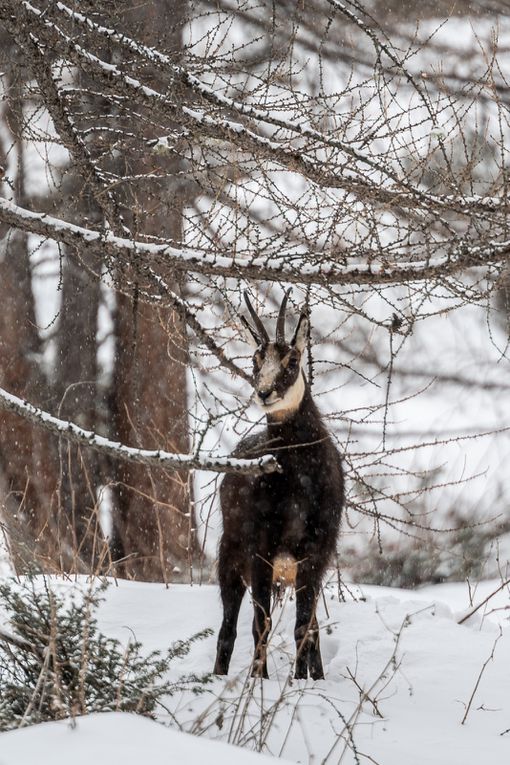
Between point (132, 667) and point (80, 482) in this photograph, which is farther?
point (80, 482)

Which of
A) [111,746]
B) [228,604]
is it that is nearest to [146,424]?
[228,604]

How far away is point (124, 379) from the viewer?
42.4 feet

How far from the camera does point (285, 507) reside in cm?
635

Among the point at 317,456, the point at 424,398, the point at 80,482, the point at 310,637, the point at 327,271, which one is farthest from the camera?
the point at 424,398

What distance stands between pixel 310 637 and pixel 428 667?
1.01 m

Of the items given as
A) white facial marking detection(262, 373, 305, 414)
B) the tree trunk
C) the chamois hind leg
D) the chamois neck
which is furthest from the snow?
the tree trunk

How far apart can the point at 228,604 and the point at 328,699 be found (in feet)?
4.96

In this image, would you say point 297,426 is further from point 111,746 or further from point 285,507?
point 111,746

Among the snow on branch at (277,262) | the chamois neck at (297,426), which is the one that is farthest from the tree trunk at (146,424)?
the snow on branch at (277,262)

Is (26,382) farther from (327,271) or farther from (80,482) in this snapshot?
(327,271)

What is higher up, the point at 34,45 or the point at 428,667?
the point at 34,45

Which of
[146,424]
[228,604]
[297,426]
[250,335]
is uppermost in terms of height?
[146,424]

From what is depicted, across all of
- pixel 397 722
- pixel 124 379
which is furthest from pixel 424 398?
pixel 397 722

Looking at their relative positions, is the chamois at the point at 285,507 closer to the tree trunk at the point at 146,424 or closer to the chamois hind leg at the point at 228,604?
the chamois hind leg at the point at 228,604
